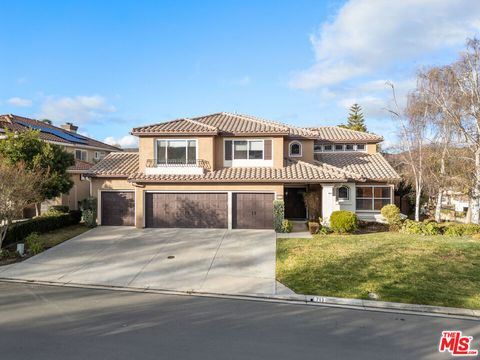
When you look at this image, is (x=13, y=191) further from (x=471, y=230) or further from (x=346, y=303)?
(x=471, y=230)

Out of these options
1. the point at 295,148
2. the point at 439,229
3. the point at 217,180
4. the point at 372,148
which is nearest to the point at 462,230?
the point at 439,229

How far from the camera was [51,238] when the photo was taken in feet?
54.8

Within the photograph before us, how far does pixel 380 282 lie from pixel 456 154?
1378cm

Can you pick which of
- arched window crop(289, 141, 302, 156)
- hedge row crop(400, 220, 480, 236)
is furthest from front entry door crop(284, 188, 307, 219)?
hedge row crop(400, 220, 480, 236)

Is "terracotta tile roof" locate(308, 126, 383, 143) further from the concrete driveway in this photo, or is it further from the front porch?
the concrete driveway

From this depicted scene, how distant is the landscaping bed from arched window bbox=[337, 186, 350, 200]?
15583 millimetres

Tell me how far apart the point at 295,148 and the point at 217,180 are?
6.39 meters

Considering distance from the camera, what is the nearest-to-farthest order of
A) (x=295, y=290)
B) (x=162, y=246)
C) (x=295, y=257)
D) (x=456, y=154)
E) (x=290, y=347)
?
(x=290, y=347), (x=295, y=290), (x=295, y=257), (x=162, y=246), (x=456, y=154)

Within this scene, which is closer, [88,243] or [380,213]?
[88,243]

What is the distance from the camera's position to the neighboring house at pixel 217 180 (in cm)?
1880

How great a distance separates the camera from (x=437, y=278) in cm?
1083

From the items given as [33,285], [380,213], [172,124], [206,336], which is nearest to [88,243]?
[33,285]

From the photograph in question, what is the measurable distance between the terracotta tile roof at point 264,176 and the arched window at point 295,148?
2173mm

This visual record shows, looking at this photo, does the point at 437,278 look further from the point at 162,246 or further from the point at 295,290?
the point at 162,246
